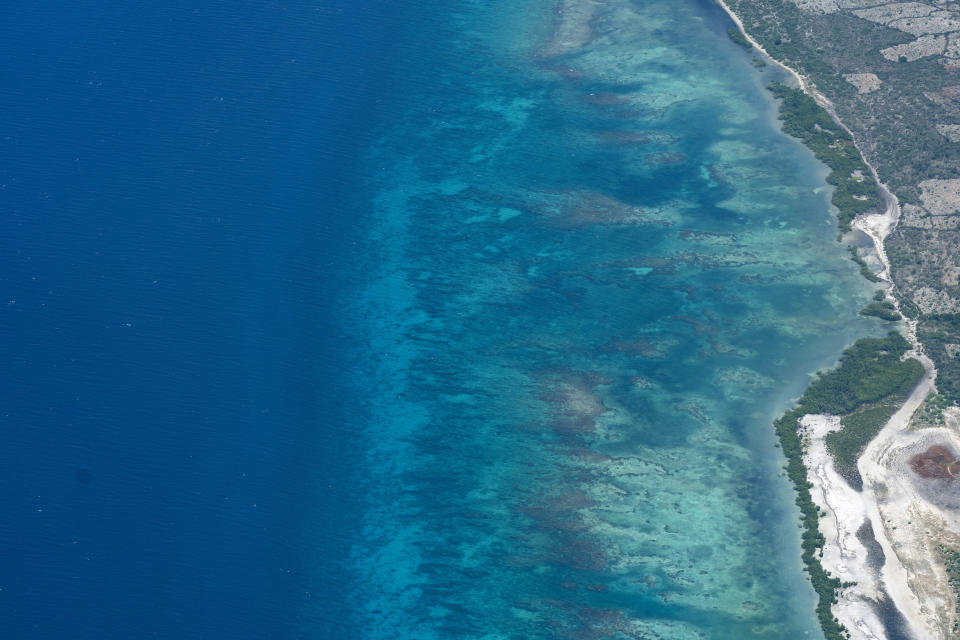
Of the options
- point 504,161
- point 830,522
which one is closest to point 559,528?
point 830,522


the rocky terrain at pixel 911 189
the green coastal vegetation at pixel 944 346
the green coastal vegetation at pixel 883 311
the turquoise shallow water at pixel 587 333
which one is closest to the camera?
the turquoise shallow water at pixel 587 333

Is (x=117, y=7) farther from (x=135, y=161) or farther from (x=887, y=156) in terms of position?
(x=887, y=156)

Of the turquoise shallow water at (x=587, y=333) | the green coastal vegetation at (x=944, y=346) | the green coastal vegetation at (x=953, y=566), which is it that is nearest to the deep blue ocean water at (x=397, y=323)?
the turquoise shallow water at (x=587, y=333)

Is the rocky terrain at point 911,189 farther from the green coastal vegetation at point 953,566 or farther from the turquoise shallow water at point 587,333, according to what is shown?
the turquoise shallow water at point 587,333

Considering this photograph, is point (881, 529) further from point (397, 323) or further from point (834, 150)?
point (834, 150)

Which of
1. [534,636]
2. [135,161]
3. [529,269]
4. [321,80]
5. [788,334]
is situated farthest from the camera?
[321,80]

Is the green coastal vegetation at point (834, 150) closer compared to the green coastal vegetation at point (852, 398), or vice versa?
the green coastal vegetation at point (852, 398)
